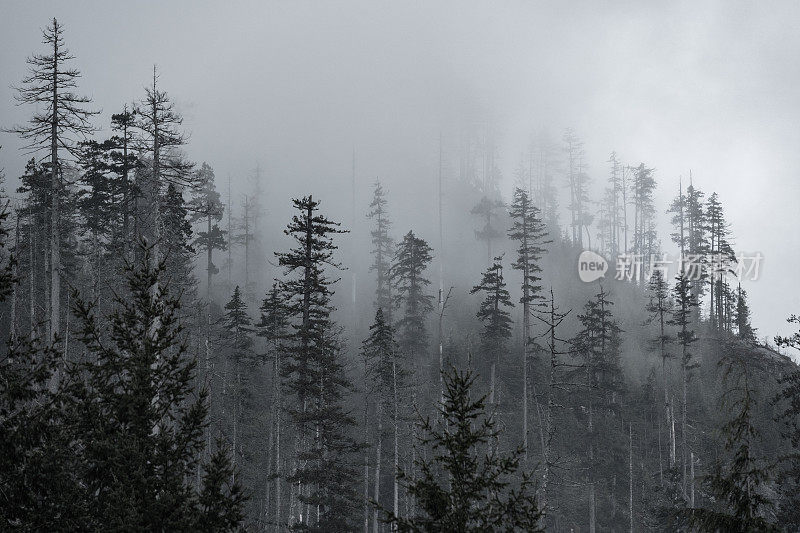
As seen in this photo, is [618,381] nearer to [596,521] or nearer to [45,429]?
[596,521]

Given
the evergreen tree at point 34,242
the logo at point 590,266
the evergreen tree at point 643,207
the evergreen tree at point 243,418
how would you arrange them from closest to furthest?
the evergreen tree at point 34,242, the evergreen tree at point 243,418, the logo at point 590,266, the evergreen tree at point 643,207

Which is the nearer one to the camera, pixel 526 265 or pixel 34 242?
pixel 34 242

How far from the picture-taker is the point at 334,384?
2242 cm

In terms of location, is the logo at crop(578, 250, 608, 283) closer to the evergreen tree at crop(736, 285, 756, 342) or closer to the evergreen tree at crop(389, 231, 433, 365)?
the evergreen tree at crop(736, 285, 756, 342)

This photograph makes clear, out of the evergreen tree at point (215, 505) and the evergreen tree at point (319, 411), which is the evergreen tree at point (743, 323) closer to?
the evergreen tree at point (319, 411)

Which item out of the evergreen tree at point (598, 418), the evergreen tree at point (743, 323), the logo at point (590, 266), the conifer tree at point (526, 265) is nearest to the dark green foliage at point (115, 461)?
the conifer tree at point (526, 265)

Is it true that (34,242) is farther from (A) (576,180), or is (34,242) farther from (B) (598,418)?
(A) (576,180)

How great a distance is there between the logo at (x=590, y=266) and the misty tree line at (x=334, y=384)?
219cm

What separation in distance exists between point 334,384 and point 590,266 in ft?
189

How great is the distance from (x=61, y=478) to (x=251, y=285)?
64419mm

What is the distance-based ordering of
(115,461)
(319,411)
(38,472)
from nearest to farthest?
(115,461)
(38,472)
(319,411)

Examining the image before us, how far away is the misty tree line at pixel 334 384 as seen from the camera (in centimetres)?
888

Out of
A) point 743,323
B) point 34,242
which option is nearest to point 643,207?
point 743,323

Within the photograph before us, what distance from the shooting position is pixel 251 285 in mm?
72000
